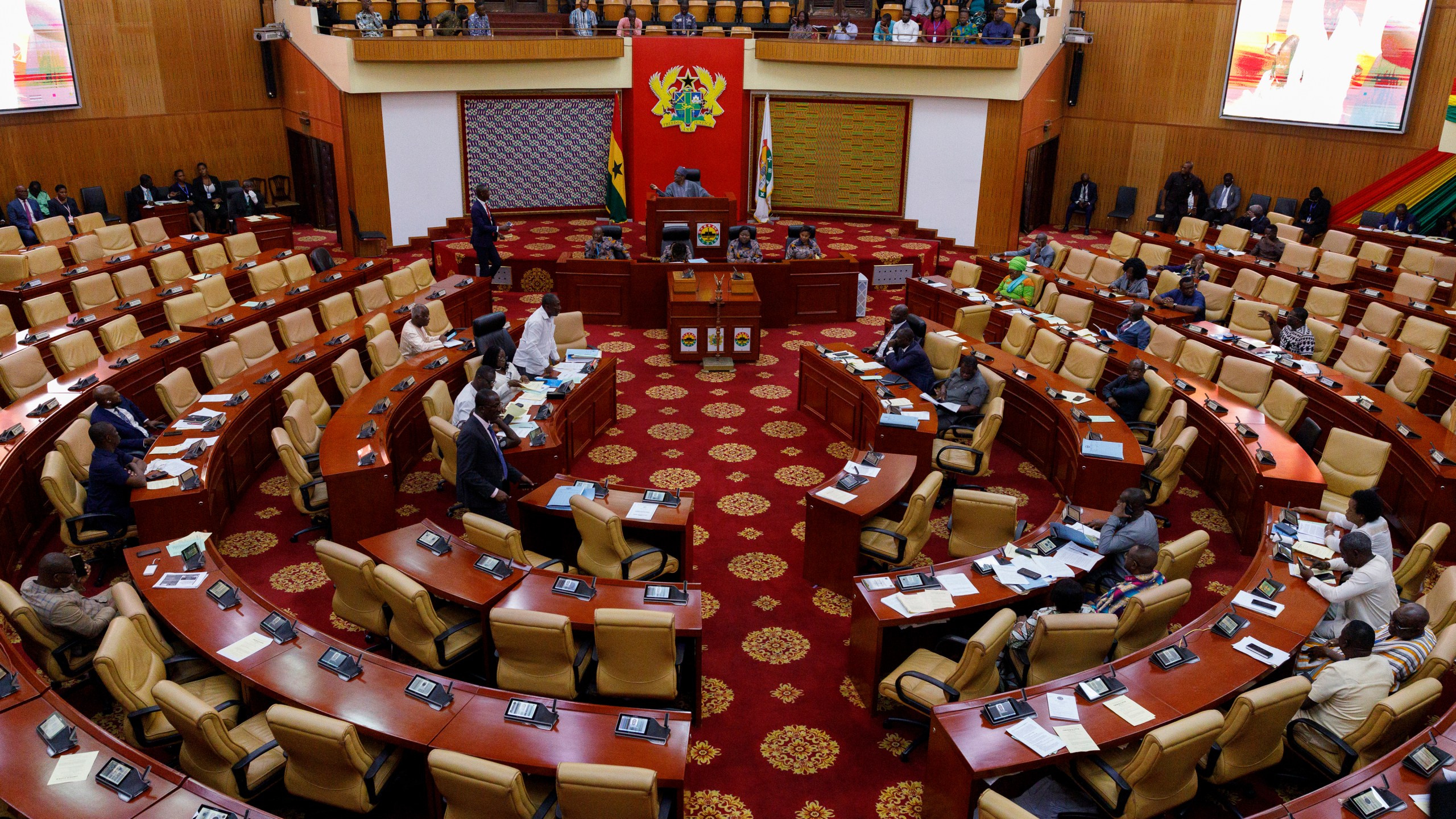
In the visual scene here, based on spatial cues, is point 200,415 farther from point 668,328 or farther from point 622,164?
point 622,164

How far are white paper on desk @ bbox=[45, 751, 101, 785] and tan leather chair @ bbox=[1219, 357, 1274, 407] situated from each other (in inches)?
370

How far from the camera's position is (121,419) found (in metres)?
8.22

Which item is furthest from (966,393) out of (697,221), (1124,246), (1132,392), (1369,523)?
(1124,246)

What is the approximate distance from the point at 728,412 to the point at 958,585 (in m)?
4.97

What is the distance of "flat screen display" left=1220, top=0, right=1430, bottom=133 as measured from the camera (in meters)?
16.3

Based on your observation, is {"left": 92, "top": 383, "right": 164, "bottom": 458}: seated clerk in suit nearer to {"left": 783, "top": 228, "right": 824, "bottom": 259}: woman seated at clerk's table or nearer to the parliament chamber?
the parliament chamber

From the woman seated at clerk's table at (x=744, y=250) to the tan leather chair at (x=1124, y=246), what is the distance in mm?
5642

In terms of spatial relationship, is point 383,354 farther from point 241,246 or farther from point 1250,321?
point 1250,321

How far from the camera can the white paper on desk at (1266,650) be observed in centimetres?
563

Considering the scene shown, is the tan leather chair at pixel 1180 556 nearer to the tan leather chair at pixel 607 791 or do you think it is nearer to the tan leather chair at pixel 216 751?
the tan leather chair at pixel 607 791

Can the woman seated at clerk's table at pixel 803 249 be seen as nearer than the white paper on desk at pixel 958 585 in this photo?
No

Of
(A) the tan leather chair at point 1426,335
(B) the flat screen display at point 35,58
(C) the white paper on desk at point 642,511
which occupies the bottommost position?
(C) the white paper on desk at point 642,511

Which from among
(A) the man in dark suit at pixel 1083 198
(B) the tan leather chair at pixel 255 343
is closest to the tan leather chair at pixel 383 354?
(B) the tan leather chair at pixel 255 343

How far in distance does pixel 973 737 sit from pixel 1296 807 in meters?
1.46
